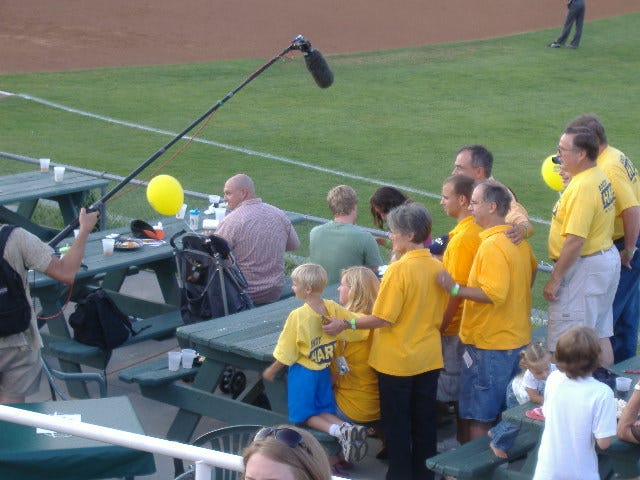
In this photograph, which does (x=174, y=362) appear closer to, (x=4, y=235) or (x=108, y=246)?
(x=4, y=235)

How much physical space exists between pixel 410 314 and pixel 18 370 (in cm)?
219

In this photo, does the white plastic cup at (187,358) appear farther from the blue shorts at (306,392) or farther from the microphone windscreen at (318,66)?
the microphone windscreen at (318,66)

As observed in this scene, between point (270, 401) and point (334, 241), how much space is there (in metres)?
1.28

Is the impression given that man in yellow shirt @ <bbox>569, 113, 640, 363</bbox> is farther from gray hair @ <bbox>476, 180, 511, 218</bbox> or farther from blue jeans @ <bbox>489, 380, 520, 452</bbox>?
blue jeans @ <bbox>489, 380, 520, 452</bbox>

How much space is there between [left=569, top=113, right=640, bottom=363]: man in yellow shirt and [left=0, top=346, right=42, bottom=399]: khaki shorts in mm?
3465

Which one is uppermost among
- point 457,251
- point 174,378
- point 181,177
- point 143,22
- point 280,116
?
point 143,22

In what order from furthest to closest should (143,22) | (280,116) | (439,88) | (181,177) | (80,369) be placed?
(143,22) < (439,88) < (280,116) < (181,177) < (80,369)

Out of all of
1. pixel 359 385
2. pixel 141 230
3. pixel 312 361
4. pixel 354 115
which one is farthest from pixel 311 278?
pixel 354 115

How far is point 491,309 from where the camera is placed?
6582 mm

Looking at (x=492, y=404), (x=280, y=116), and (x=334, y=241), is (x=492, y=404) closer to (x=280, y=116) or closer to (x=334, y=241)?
(x=334, y=241)

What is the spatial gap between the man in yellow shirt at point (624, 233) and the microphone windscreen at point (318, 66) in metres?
1.74

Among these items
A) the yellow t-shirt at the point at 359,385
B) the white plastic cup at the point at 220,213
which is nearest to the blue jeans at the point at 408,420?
the yellow t-shirt at the point at 359,385

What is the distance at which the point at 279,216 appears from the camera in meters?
8.55

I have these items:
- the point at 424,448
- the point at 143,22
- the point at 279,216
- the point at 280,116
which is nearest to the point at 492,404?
the point at 424,448
